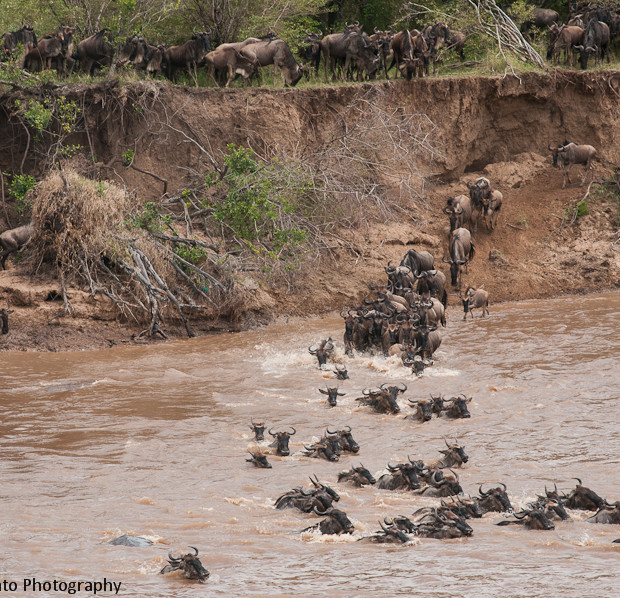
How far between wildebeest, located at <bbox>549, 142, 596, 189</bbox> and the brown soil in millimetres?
440

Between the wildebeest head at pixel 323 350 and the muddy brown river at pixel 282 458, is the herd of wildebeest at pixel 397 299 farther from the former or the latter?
the muddy brown river at pixel 282 458

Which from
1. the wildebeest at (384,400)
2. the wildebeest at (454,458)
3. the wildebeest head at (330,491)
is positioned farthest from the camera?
the wildebeest at (384,400)

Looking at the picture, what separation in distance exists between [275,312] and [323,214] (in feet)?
10.5

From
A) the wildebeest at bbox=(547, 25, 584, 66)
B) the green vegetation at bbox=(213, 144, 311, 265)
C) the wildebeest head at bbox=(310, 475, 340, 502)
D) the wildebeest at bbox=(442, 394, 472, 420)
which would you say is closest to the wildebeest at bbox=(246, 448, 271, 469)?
the wildebeest head at bbox=(310, 475, 340, 502)

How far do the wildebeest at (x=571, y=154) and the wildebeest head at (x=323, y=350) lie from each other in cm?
1016

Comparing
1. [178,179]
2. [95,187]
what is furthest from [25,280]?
[178,179]

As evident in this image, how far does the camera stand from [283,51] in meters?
21.2

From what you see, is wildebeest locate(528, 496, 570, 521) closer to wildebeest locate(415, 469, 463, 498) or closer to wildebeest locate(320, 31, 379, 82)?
wildebeest locate(415, 469, 463, 498)

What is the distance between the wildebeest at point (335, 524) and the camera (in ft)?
25.0

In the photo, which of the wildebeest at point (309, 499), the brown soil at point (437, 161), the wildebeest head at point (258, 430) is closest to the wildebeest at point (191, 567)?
the wildebeest at point (309, 499)

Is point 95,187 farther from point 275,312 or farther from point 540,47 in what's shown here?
point 540,47

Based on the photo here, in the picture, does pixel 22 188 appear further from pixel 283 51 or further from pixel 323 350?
pixel 323 350

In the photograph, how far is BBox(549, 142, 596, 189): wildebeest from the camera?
2220cm

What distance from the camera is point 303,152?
70.5 ft
